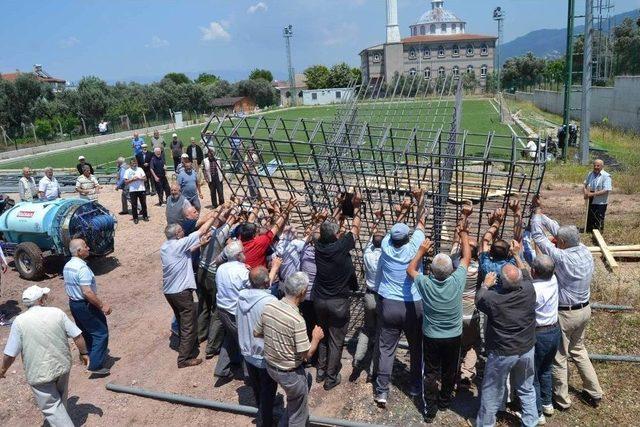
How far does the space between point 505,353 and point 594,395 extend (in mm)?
1277

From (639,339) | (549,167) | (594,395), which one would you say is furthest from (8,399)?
(549,167)

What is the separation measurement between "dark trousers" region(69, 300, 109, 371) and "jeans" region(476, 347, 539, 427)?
429 centimetres

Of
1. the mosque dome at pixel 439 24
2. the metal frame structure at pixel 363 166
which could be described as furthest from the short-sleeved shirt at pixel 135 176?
the mosque dome at pixel 439 24

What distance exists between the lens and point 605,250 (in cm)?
853

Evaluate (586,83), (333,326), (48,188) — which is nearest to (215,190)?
(48,188)

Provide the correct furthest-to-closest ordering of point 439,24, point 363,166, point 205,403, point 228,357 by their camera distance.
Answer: point 439,24 < point 363,166 < point 228,357 < point 205,403

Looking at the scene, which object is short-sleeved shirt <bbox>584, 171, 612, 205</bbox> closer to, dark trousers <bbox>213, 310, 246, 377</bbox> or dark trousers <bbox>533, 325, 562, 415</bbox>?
dark trousers <bbox>533, 325, 562, 415</bbox>

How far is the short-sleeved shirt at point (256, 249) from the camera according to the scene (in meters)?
5.55

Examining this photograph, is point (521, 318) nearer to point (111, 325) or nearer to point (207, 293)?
point (207, 293)

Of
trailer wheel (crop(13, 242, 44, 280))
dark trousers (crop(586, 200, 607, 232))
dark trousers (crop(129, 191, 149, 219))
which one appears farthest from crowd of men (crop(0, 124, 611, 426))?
dark trousers (crop(129, 191, 149, 219))

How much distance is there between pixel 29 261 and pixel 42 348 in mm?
5405

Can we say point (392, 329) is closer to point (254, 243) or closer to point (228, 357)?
point (254, 243)

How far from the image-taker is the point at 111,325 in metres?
7.49

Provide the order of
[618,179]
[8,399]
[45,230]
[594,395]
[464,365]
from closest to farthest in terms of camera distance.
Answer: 1. [594,395]
2. [464,365]
3. [8,399]
4. [45,230]
5. [618,179]
